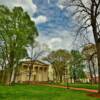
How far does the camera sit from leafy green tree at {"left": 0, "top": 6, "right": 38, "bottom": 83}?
45.1 m

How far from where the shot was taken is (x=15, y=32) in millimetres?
45125

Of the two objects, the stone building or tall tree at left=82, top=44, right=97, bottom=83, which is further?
the stone building

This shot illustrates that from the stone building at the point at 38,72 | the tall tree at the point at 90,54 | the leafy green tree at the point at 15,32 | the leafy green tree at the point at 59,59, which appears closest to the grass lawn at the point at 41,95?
the tall tree at the point at 90,54

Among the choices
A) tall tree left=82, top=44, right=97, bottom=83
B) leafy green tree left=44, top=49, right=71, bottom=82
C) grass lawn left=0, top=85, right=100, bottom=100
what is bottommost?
grass lawn left=0, top=85, right=100, bottom=100

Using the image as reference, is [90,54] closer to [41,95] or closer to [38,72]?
[41,95]

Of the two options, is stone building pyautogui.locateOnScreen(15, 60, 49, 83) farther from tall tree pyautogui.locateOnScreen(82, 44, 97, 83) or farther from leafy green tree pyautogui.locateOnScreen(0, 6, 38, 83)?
leafy green tree pyautogui.locateOnScreen(0, 6, 38, 83)

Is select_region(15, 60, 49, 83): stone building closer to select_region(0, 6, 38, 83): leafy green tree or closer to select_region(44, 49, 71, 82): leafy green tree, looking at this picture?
select_region(44, 49, 71, 82): leafy green tree

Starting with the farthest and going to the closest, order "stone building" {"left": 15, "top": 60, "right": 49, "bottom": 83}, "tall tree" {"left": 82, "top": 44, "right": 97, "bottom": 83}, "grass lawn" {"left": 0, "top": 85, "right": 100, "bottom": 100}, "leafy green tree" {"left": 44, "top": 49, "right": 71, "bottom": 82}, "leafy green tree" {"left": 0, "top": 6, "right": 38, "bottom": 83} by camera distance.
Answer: "stone building" {"left": 15, "top": 60, "right": 49, "bottom": 83} < "leafy green tree" {"left": 44, "top": 49, "right": 71, "bottom": 82} < "leafy green tree" {"left": 0, "top": 6, "right": 38, "bottom": 83} < "tall tree" {"left": 82, "top": 44, "right": 97, "bottom": 83} < "grass lawn" {"left": 0, "top": 85, "right": 100, "bottom": 100}

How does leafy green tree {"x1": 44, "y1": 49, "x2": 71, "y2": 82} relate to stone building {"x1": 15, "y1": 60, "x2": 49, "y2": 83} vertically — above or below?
above

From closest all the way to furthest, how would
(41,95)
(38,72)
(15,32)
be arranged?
1. (41,95)
2. (15,32)
3. (38,72)

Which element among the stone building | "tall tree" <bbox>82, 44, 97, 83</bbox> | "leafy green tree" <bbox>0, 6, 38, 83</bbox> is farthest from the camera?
the stone building

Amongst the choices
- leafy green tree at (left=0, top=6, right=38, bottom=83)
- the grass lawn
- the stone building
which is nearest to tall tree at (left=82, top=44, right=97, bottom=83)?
the grass lawn

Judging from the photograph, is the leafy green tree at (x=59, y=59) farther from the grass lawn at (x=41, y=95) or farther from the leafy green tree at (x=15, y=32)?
the grass lawn at (x=41, y=95)

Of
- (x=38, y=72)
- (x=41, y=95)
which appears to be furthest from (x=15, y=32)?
(x=38, y=72)
